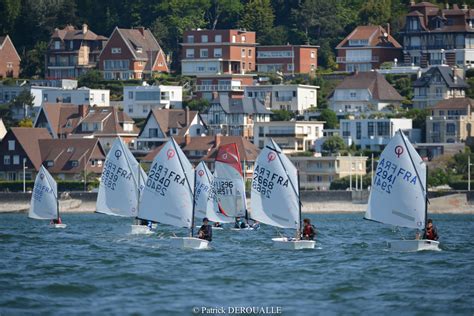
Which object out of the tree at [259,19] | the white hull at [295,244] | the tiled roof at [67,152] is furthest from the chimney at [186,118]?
the white hull at [295,244]

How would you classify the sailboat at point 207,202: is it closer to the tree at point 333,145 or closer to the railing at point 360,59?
the tree at point 333,145

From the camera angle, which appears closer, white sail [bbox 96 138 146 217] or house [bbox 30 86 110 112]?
white sail [bbox 96 138 146 217]

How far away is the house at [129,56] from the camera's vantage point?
17712 cm

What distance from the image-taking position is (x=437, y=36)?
170750 millimetres

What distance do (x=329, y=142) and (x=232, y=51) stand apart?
35.3m

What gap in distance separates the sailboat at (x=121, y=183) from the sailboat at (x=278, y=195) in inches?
598

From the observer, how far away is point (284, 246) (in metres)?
62.8

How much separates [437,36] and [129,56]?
32.3m

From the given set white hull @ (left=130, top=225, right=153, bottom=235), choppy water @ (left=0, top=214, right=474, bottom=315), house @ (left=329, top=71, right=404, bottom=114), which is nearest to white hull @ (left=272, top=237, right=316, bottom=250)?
choppy water @ (left=0, top=214, right=474, bottom=315)

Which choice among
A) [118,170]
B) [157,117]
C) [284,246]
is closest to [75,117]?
[157,117]

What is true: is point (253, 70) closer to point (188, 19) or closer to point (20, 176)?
point (188, 19)

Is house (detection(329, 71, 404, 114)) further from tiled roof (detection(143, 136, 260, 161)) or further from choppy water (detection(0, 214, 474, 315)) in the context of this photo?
choppy water (detection(0, 214, 474, 315))

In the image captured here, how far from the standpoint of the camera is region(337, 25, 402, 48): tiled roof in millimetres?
172387

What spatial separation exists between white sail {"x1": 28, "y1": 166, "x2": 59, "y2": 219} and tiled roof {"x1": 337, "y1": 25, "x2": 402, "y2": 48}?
8556 cm
